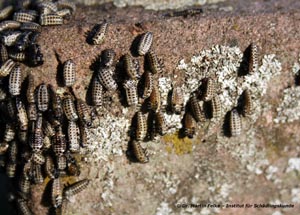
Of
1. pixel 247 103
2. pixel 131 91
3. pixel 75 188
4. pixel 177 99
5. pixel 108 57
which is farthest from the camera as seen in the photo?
pixel 75 188

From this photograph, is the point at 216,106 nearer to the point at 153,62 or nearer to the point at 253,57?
the point at 253,57

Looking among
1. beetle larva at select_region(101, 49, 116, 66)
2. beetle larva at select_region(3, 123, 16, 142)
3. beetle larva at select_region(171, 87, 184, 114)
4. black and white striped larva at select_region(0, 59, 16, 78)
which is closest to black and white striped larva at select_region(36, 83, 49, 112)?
black and white striped larva at select_region(0, 59, 16, 78)

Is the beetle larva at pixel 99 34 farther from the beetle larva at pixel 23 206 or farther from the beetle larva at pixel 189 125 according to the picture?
the beetle larva at pixel 23 206

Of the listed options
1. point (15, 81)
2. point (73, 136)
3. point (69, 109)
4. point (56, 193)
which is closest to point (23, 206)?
point (56, 193)

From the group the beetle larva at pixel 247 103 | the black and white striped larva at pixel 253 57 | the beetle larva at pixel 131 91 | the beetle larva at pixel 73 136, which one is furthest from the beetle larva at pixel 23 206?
the black and white striped larva at pixel 253 57

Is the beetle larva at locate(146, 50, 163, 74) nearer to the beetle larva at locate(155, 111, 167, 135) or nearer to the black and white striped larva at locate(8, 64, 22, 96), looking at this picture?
the beetle larva at locate(155, 111, 167, 135)

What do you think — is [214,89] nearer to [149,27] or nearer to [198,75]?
[198,75]

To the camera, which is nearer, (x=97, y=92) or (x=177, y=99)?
(x=97, y=92)
